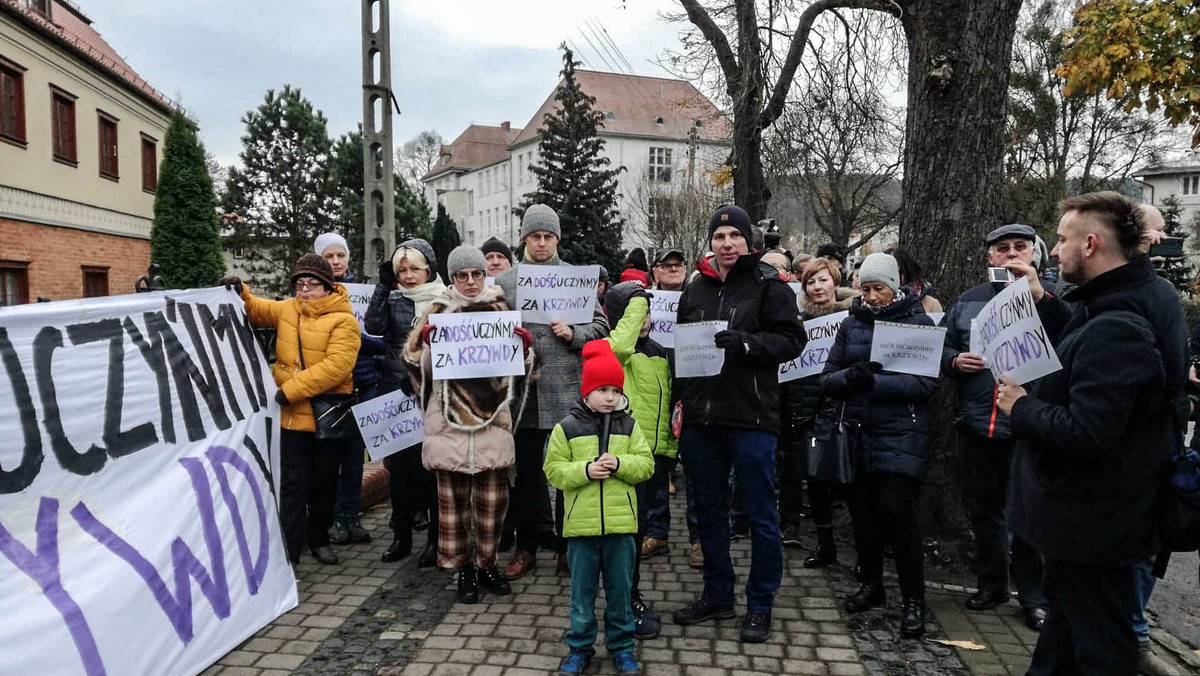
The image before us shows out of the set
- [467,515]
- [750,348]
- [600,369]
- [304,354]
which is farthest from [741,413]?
[304,354]

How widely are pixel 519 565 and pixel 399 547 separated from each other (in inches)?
36.6

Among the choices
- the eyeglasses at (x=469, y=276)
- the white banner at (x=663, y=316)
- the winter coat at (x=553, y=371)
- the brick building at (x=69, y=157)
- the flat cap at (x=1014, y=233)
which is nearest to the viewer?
the flat cap at (x=1014, y=233)

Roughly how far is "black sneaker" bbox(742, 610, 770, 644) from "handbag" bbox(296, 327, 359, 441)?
2800mm

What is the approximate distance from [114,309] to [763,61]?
1106cm

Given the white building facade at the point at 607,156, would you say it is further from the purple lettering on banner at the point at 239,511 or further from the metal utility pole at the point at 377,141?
the purple lettering on banner at the point at 239,511

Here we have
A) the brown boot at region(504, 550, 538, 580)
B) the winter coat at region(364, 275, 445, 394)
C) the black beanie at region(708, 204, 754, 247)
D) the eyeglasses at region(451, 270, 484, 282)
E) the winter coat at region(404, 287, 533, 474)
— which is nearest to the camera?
the black beanie at region(708, 204, 754, 247)

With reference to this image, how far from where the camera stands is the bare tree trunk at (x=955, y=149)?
5406mm

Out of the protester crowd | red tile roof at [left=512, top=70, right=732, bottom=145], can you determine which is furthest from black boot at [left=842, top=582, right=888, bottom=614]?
red tile roof at [left=512, top=70, right=732, bottom=145]

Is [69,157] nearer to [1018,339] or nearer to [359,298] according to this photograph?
[359,298]

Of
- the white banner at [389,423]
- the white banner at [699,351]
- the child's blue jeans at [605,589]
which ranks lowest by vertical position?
the child's blue jeans at [605,589]

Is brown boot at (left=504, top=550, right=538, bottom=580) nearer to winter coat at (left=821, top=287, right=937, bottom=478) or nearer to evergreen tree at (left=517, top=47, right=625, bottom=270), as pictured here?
winter coat at (left=821, top=287, right=937, bottom=478)

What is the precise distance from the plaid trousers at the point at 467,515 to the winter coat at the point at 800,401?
7.09 feet

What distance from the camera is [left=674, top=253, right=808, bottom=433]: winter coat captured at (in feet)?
13.8

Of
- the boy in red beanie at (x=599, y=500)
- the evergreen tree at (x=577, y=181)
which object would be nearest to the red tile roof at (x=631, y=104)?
the evergreen tree at (x=577, y=181)
